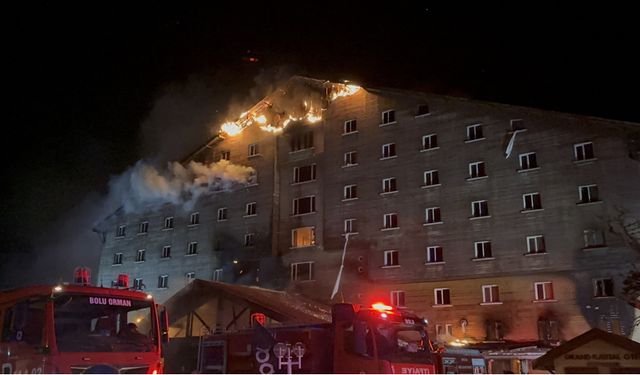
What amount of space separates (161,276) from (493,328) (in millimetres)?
23496

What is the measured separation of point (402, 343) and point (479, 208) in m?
19.3

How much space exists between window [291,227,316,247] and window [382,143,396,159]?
646cm

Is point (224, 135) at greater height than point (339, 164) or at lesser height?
greater

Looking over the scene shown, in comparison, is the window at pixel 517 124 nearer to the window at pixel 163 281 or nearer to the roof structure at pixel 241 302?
the roof structure at pixel 241 302

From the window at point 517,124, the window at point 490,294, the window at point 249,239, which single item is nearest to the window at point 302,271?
the window at point 249,239

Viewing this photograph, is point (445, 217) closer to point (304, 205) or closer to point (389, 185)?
point (389, 185)

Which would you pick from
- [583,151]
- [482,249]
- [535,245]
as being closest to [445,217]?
[482,249]

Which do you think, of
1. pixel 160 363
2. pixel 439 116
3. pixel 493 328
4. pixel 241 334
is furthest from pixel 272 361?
pixel 439 116

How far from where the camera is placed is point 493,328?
89.9 feet

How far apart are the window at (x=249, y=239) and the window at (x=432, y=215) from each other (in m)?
11.9

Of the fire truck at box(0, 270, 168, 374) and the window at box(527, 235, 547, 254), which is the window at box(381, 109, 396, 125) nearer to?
the window at box(527, 235, 547, 254)

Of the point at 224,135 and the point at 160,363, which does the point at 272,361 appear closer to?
the point at 160,363

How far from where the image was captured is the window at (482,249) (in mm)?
28531

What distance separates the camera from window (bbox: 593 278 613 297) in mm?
25156
